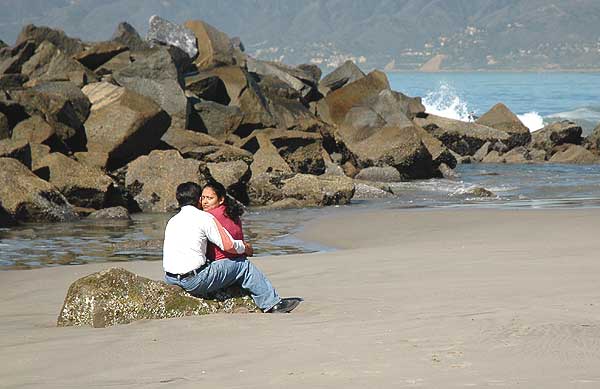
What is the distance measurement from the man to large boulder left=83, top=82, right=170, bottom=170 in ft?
43.4

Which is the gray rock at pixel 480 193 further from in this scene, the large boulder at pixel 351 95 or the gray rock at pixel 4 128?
the large boulder at pixel 351 95

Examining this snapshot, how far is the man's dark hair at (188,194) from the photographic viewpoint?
8844 millimetres

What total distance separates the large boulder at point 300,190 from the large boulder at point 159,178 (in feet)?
4.72

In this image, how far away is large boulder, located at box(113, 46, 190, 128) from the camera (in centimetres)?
2486

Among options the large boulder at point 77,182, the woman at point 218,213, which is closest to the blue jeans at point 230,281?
the woman at point 218,213

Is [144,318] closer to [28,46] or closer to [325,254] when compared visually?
[325,254]

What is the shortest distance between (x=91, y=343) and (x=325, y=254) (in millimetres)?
6297

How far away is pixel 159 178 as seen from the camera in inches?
821

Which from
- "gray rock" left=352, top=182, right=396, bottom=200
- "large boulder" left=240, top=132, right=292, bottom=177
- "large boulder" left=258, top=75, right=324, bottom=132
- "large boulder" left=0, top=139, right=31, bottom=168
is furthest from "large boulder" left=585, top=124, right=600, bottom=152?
"large boulder" left=0, top=139, right=31, bottom=168

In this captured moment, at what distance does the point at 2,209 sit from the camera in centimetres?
1806

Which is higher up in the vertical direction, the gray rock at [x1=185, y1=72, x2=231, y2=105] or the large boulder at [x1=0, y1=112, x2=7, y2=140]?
the gray rock at [x1=185, y1=72, x2=231, y2=105]

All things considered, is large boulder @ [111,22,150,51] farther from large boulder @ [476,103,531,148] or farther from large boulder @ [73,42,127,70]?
large boulder @ [476,103,531,148]

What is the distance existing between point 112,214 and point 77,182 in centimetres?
98

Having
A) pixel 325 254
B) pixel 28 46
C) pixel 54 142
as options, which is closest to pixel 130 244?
pixel 325 254
